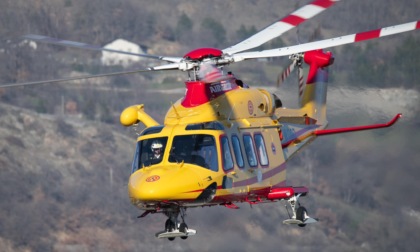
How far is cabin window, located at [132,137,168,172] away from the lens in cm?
1995

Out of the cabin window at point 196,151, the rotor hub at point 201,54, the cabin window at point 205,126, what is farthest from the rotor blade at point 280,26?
the cabin window at point 196,151

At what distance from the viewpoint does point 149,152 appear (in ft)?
66.0

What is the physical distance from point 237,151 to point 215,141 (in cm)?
64

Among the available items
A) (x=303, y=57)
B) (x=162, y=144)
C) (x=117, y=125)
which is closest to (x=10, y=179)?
(x=117, y=125)

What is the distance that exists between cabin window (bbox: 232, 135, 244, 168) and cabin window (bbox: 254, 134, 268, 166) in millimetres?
591

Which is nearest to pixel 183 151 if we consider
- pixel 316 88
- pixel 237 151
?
pixel 237 151

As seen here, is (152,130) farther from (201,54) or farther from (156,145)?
(201,54)

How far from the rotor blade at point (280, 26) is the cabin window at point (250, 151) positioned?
148cm

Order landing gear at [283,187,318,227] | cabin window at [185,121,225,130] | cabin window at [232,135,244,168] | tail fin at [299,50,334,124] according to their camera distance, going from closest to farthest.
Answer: cabin window at [185,121,225,130] → cabin window at [232,135,244,168] → landing gear at [283,187,318,227] → tail fin at [299,50,334,124]

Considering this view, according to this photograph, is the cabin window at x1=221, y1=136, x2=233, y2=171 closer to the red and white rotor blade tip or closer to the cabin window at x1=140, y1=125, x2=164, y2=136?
the cabin window at x1=140, y1=125, x2=164, y2=136

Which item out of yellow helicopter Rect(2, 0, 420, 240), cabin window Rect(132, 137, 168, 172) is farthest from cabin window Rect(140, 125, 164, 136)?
cabin window Rect(132, 137, 168, 172)

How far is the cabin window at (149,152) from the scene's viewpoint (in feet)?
65.5

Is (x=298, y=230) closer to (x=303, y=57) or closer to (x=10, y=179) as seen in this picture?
(x=303, y=57)

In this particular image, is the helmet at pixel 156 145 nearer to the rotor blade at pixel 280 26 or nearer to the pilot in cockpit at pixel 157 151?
the pilot in cockpit at pixel 157 151
